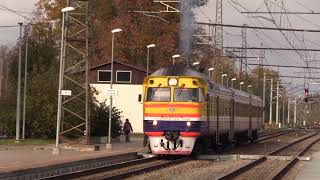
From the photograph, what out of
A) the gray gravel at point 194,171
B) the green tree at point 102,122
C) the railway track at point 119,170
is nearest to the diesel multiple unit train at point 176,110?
the railway track at point 119,170

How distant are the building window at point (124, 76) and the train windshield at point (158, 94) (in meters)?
33.5

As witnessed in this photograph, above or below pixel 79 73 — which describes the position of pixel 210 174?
below

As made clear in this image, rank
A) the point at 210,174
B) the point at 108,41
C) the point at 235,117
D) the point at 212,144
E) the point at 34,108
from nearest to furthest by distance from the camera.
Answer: the point at 210,174
the point at 212,144
the point at 235,117
the point at 34,108
the point at 108,41

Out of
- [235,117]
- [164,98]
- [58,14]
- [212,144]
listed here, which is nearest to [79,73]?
[235,117]

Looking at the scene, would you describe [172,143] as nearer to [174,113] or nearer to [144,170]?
[174,113]

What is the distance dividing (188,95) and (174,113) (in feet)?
2.95

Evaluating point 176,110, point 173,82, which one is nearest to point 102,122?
point 173,82

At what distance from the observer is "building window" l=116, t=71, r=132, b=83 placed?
193ft

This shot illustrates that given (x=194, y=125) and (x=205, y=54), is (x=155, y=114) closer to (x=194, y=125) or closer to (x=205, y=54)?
(x=194, y=125)

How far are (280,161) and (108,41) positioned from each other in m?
43.1

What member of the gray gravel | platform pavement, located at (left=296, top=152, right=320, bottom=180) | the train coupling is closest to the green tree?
the train coupling

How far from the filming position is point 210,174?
1922 centimetres

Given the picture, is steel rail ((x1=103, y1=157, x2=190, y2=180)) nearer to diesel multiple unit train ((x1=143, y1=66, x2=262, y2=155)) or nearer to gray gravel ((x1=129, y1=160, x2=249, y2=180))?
gray gravel ((x1=129, y1=160, x2=249, y2=180))

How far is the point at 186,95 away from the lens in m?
25.2
